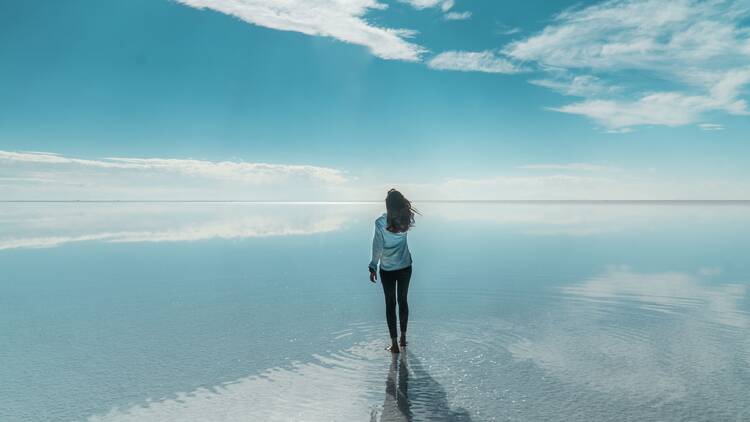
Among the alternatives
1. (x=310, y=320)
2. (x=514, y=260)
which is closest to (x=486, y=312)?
(x=310, y=320)

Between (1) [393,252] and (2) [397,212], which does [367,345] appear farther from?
(2) [397,212]

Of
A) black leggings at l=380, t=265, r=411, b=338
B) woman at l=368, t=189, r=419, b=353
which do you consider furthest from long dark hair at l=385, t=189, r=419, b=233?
black leggings at l=380, t=265, r=411, b=338

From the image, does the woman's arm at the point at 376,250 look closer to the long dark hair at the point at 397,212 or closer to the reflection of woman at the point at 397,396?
the long dark hair at the point at 397,212

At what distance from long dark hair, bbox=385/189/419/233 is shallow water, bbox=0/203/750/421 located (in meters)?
2.09

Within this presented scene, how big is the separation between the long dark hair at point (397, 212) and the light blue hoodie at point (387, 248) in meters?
0.11

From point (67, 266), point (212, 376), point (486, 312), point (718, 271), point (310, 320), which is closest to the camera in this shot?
point (212, 376)

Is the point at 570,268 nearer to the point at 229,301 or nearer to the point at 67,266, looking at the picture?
the point at 229,301

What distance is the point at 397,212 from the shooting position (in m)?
9.26

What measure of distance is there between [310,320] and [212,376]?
3.72 meters

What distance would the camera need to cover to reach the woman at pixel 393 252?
9266 millimetres

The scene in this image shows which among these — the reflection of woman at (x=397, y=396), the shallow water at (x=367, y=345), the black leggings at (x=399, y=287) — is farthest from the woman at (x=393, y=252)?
the reflection of woman at (x=397, y=396)

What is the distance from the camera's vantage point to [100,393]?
7.20 m

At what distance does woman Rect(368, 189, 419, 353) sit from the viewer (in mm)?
9266

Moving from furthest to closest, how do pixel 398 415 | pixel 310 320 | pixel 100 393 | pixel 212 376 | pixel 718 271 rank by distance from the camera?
pixel 718 271, pixel 310 320, pixel 212 376, pixel 100 393, pixel 398 415
